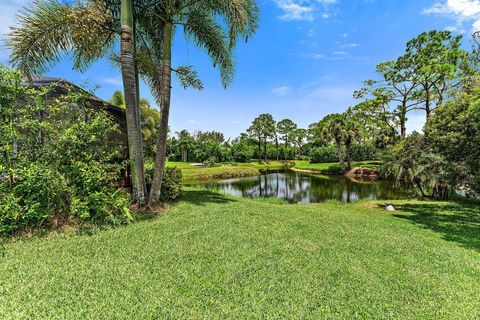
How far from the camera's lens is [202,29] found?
7398mm

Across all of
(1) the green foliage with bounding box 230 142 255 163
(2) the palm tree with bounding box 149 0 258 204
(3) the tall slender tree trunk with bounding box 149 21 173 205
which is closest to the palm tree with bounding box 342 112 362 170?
(1) the green foliage with bounding box 230 142 255 163

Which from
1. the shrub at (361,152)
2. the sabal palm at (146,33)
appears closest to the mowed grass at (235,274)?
the sabal palm at (146,33)

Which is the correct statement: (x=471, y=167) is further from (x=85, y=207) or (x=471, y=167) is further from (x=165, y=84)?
(x=85, y=207)

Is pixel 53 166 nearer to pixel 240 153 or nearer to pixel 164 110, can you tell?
pixel 164 110

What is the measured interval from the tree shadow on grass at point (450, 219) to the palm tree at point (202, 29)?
25.6ft

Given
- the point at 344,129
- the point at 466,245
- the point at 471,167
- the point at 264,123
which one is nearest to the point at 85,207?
the point at 466,245

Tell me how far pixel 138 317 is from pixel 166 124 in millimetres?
5291

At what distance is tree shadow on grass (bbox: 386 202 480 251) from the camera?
552cm

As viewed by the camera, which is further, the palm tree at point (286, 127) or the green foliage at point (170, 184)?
the palm tree at point (286, 127)

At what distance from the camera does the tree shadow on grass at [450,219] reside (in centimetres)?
552

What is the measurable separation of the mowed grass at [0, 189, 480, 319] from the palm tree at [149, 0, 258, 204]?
2.82 meters

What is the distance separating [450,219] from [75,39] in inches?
499

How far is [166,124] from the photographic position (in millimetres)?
6609

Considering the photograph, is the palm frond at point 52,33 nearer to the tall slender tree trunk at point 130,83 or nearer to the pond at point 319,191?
the tall slender tree trunk at point 130,83
